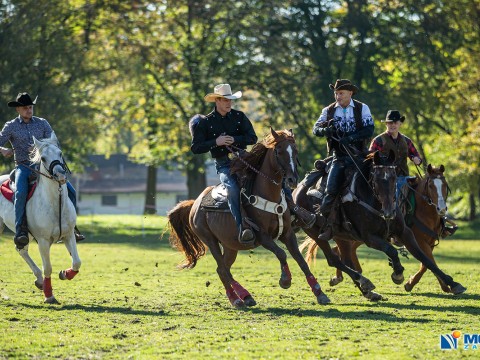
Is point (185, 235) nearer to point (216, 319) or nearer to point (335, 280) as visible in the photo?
point (335, 280)

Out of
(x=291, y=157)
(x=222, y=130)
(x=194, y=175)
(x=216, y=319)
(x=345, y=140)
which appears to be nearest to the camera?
→ (x=216, y=319)

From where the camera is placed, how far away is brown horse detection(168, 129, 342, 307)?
1366cm

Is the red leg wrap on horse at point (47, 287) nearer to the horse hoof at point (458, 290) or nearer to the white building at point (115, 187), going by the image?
the horse hoof at point (458, 290)

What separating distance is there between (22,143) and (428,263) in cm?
625

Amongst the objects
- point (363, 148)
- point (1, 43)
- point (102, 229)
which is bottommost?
point (102, 229)

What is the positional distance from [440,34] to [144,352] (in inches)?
1438

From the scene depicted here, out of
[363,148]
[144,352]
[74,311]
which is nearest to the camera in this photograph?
[144,352]

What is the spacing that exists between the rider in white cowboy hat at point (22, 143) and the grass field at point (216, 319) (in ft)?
3.85

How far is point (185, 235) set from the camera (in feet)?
52.6

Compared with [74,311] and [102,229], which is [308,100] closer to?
[102,229]

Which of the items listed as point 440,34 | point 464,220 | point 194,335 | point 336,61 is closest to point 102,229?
point 336,61

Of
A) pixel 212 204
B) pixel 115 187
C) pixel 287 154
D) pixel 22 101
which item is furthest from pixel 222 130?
pixel 115 187

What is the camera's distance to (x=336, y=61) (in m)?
45.3

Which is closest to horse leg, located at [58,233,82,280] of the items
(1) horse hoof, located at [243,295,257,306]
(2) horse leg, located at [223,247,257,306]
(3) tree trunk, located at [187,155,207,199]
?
(2) horse leg, located at [223,247,257,306]
